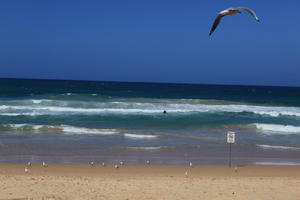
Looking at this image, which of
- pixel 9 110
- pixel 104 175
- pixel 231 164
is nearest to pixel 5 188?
pixel 104 175

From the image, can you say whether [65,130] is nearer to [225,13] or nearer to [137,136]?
[137,136]

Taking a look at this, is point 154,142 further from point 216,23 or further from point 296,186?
point 216,23

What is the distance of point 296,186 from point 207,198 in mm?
2320

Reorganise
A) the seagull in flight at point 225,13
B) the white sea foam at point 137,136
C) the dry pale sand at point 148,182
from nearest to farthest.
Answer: the seagull in flight at point 225,13 → the dry pale sand at point 148,182 → the white sea foam at point 137,136

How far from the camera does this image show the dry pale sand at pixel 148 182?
8.09 meters

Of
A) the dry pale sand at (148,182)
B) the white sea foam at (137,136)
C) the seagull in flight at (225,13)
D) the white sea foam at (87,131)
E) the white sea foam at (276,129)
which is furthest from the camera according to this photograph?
the white sea foam at (276,129)

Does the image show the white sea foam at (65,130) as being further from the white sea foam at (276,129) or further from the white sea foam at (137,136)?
the white sea foam at (276,129)

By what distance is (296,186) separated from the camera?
9.18 m

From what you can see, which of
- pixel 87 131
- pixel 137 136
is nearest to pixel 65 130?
pixel 87 131

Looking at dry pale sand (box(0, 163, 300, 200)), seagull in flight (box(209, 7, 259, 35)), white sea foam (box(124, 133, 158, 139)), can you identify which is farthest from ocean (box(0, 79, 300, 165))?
seagull in flight (box(209, 7, 259, 35))

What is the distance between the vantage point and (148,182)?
9.16 meters

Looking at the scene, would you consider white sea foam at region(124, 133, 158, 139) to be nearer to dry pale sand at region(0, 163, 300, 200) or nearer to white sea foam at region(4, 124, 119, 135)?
white sea foam at region(4, 124, 119, 135)

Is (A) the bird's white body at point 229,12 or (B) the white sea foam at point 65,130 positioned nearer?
(A) the bird's white body at point 229,12

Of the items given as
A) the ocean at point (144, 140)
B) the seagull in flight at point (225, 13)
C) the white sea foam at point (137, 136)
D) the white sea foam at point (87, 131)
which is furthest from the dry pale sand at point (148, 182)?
the white sea foam at point (87, 131)
